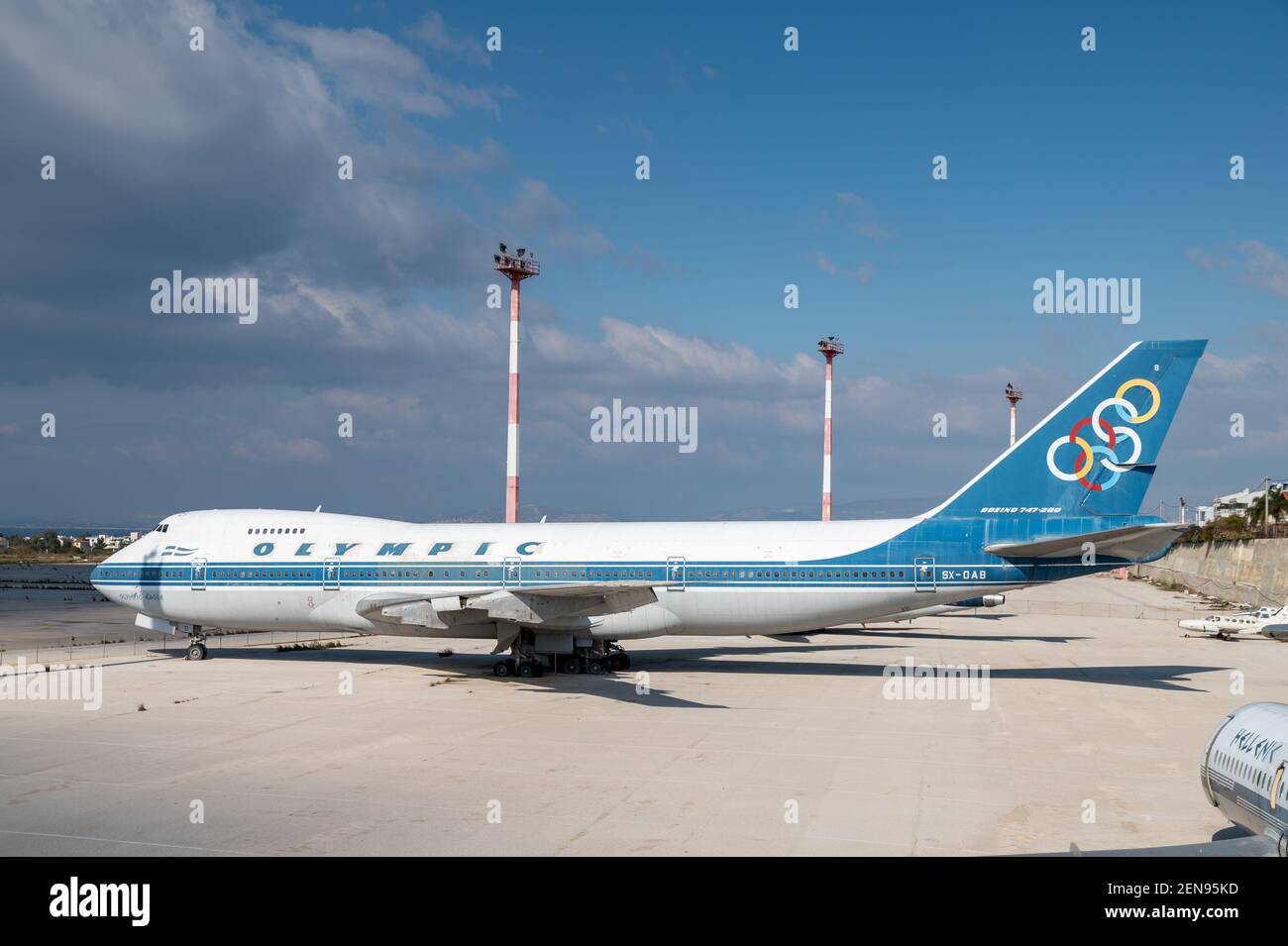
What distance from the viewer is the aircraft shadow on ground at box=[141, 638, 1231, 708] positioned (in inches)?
1038

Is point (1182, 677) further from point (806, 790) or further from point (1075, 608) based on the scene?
point (1075, 608)

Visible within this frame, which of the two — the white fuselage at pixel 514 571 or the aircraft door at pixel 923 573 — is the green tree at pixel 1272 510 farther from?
the white fuselage at pixel 514 571

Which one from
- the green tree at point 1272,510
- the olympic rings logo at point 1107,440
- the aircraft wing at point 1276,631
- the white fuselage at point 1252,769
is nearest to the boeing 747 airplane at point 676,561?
the olympic rings logo at point 1107,440

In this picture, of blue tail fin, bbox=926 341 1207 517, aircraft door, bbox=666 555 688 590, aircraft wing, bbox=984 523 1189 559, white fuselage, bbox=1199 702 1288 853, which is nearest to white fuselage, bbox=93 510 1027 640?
aircraft door, bbox=666 555 688 590

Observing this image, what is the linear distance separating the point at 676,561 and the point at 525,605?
194 inches

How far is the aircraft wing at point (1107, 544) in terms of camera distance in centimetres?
2375

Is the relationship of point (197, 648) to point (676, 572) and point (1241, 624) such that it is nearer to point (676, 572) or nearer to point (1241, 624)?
point (676, 572)

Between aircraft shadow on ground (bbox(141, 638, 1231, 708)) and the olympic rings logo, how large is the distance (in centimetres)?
608

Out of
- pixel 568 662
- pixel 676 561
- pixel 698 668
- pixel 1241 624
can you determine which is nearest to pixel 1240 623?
pixel 1241 624

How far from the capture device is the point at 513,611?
84.3ft

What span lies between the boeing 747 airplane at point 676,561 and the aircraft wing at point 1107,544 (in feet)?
0.17

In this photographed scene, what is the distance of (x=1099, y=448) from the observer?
2597 centimetres

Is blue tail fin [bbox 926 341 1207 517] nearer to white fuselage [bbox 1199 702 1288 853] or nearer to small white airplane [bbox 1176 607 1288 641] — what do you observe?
white fuselage [bbox 1199 702 1288 853]

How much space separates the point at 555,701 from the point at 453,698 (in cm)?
260
